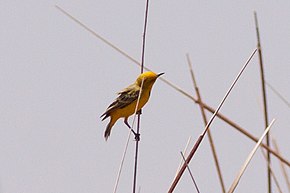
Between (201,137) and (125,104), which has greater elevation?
(125,104)

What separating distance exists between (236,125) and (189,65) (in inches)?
10.1

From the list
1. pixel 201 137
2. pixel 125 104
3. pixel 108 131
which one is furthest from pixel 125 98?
pixel 201 137

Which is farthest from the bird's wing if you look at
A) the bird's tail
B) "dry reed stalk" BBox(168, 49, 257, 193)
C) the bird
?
"dry reed stalk" BBox(168, 49, 257, 193)

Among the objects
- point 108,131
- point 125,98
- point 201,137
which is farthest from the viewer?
point 108,131

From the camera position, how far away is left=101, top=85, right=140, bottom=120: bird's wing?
15.0 ft

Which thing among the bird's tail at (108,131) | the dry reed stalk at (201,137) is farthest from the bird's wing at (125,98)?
the dry reed stalk at (201,137)

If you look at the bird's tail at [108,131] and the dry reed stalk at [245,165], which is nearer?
the dry reed stalk at [245,165]

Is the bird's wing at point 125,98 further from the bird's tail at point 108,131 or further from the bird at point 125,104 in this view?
the bird's tail at point 108,131

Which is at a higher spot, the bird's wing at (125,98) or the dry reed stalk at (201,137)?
the bird's wing at (125,98)

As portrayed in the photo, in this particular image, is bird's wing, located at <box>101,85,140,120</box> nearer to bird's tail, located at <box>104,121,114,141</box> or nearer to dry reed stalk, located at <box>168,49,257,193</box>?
bird's tail, located at <box>104,121,114,141</box>

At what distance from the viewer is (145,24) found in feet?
8.65

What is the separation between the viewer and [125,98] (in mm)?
4617

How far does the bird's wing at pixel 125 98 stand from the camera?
457 cm

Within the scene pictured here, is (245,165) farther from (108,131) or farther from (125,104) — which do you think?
(108,131)
